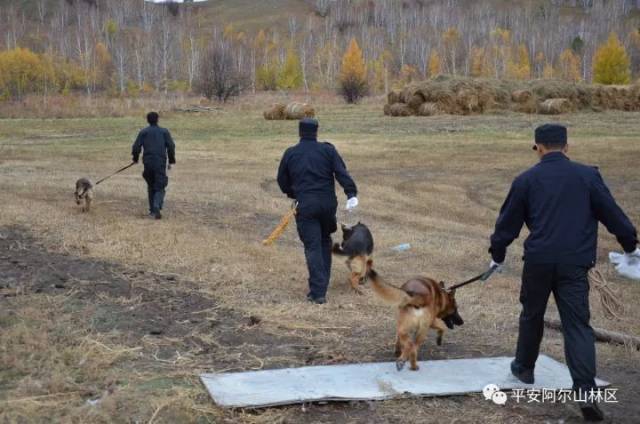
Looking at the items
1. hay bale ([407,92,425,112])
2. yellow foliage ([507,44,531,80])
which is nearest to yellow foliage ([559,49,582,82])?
yellow foliage ([507,44,531,80])

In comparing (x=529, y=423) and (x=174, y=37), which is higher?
(x=174, y=37)

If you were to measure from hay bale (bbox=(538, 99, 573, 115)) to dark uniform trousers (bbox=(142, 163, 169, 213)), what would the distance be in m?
29.4

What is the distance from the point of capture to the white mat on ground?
17.6 feet

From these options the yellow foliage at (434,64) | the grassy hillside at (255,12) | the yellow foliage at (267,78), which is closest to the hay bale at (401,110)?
the yellow foliage at (267,78)

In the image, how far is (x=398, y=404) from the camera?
5.37m

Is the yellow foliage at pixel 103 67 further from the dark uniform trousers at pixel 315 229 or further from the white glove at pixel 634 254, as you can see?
the white glove at pixel 634 254

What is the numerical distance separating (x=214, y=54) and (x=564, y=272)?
193 ft

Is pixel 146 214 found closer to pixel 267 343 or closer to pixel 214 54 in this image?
pixel 267 343

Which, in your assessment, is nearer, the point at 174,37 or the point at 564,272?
the point at 564,272

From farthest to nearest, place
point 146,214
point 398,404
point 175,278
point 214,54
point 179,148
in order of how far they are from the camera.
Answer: point 214,54 → point 179,148 → point 146,214 → point 175,278 → point 398,404

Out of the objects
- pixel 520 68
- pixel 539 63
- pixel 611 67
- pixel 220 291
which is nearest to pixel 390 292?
pixel 220 291

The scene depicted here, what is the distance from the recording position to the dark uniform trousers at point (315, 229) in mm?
8438

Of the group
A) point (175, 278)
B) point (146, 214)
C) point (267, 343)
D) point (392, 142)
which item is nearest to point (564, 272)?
point (267, 343)

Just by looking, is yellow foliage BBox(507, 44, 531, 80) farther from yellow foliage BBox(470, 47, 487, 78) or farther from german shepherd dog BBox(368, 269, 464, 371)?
german shepherd dog BBox(368, 269, 464, 371)
